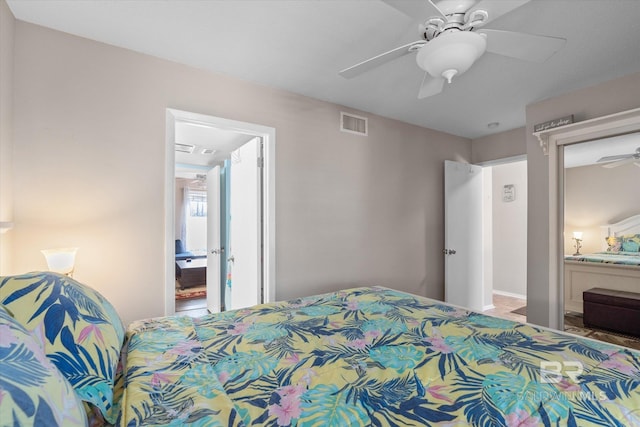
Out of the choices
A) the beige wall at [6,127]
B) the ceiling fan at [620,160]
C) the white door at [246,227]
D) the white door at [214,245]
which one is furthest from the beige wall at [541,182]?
the beige wall at [6,127]

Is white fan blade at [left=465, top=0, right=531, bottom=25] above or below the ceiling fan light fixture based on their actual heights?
above

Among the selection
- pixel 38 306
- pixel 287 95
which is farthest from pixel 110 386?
pixel 287 95

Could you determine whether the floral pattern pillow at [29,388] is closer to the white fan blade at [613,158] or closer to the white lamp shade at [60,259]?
the white lamp shade at [60,259]

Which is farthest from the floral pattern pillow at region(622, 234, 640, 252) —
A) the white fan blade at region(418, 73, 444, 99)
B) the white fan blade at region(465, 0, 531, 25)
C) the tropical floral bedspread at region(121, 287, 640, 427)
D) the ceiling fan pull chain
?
the ceiling fan pull chain

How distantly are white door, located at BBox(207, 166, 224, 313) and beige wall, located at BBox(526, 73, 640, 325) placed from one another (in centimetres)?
361

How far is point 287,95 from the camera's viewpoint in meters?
2.75

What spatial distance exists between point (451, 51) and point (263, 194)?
1.84 m

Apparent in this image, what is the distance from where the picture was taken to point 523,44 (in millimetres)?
1462

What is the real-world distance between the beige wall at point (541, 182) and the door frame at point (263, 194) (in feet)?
8.45

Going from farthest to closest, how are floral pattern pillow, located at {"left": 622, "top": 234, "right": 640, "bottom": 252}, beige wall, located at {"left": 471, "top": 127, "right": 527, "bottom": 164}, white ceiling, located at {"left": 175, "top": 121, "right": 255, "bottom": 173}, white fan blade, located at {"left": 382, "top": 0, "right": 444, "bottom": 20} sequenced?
beige wall, located at {"left": 471, "top": 127, "right": 527, "bottom": 164} < white ceiling, located at {"left": 175, "top": 121, "right": 255, "bottom": 173} < floral pattern pillow, located at {"left": 622, "top": 234, "right": 640, "bottom": 252} < white fan blade, located at {"left": 382, "top": 0, "right": 444, "bottom": 20}

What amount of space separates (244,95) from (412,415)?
2501mm

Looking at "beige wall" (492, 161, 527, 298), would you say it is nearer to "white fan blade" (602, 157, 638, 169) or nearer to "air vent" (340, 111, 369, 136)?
"white fan blade" (602, 157, 638, 169)

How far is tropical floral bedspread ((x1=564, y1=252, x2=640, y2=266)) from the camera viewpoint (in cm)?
233

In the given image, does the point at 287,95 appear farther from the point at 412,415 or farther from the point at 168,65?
the point at 412,415
